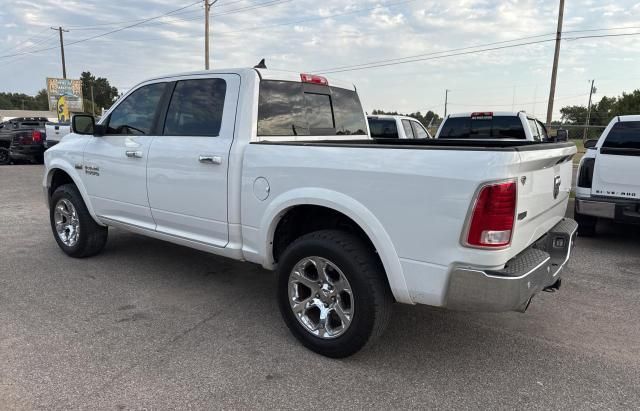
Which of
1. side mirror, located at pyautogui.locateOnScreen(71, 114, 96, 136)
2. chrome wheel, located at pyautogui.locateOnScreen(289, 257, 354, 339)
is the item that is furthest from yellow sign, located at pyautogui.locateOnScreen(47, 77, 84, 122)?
chrome wheel, located at pyautogui.locateOnScreen(289, 257, 354, 339)

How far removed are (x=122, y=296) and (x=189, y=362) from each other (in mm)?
1479

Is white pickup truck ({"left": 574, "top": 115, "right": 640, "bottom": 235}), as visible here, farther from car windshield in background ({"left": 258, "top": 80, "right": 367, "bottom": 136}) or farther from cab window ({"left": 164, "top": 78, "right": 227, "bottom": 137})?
cab window ({"left": 164, "top": 78, "right": 227, "bottom": 137})

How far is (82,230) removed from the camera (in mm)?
5160

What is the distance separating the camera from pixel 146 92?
452cm

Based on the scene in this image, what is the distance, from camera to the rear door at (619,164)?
564 centimetres

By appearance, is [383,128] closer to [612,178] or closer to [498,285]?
[612,178]

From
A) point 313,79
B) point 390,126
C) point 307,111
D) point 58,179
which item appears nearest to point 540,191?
point 307,111

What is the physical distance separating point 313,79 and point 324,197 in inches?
62.8

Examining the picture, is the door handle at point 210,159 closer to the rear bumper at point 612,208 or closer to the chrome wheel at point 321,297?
the chrome wheel at point 321,297

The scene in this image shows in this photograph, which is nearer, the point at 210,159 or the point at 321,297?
the point at 321,297

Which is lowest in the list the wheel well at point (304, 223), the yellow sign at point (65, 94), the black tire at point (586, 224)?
the black tire at point (586, 224)

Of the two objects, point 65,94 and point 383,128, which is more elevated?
point 65,94

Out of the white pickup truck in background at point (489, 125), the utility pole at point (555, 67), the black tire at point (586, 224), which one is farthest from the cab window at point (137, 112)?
the utility pole at point (555, 67)

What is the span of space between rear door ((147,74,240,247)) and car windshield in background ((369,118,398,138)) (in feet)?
22.6
